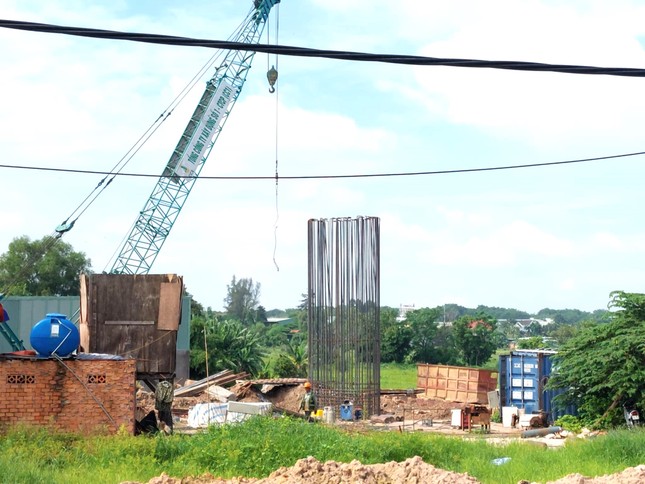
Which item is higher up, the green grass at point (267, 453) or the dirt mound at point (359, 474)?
the dirt mound at point (359, 474)

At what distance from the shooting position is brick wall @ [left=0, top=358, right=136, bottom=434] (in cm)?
1697

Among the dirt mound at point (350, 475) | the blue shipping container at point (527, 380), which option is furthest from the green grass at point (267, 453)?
the blue shipping container at point (527, 380)

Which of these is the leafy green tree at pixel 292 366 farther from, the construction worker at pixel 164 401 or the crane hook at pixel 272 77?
the construction worker at pixel 164 401

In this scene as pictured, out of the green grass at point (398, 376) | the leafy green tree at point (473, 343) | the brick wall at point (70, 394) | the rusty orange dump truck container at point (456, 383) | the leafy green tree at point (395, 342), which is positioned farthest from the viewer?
the leafy green tree at point (395, 342)

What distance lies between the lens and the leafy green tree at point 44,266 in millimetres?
70188

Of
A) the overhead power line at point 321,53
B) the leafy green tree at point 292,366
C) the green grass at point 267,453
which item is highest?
the overhead power line at point 321,53

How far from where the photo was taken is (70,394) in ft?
56.5

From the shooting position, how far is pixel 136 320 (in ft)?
65.2

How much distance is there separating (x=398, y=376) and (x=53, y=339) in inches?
1623

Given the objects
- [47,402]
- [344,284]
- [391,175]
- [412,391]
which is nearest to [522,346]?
[412,391]

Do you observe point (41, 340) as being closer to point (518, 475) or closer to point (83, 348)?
point (83, 348)

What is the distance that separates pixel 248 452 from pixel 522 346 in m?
34.4

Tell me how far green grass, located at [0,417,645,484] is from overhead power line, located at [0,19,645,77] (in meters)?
6.80

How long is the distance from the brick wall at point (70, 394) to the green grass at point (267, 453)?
952 millimetres
